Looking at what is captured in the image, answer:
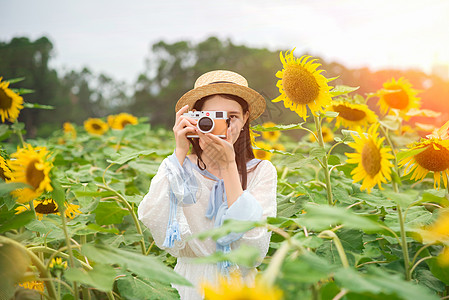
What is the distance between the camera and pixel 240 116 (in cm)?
154

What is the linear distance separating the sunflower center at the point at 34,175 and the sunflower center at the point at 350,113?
62.7 inches

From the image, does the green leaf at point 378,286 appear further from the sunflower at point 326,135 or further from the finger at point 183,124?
the sunflower at point 326,135

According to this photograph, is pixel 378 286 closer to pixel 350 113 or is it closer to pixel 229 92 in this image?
pixel 229 92

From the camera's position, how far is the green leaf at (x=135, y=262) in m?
0.79

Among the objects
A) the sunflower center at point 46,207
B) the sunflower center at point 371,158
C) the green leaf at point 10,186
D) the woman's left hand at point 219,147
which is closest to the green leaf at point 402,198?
the sunflower center at point 371,158

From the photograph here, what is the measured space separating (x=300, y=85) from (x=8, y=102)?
1632 mm

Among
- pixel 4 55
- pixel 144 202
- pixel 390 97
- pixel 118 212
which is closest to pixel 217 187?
pixel 144 202

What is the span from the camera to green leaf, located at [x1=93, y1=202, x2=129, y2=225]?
160 centimetres

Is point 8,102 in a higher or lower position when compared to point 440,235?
higher

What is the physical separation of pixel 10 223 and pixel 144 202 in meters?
0.48

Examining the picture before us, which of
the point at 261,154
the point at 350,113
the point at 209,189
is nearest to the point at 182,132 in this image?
the point at 209,189

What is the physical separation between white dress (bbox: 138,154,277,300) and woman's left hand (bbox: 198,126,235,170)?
12 cm

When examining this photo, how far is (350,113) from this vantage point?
2082 mm

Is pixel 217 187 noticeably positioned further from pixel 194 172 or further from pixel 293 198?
pixel 293 198
